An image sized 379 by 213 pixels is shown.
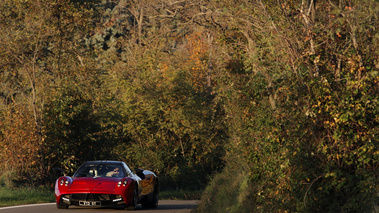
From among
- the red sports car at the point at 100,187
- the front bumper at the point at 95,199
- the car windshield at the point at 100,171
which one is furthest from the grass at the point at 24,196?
the front bumper at the point at 95,199

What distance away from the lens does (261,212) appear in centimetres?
1302

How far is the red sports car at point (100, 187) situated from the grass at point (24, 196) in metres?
3.28

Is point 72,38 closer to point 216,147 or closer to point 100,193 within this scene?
point 216,147

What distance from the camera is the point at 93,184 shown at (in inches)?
638

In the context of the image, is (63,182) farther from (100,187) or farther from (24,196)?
(24,196)

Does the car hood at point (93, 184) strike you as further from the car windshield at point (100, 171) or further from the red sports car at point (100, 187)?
the car windshield at point (100, 171)

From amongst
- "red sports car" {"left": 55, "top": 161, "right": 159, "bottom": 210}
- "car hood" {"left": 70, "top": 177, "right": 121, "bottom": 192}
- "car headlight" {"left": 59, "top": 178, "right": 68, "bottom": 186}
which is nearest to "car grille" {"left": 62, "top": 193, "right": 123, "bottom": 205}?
"red sports car" {"left": 55, "top": 161, "right": 159, "bottom": 210}

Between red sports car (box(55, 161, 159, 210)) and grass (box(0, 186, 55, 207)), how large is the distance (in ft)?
10.8

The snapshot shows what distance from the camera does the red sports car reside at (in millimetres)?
15977

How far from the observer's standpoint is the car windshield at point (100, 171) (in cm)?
1727

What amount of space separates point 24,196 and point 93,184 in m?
6.79

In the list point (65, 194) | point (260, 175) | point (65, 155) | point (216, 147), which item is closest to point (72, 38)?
point (65, 155)

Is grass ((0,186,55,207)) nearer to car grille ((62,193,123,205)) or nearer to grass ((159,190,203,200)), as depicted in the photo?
car grille ((62,193,123,205))

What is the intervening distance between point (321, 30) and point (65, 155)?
56.4 ft
